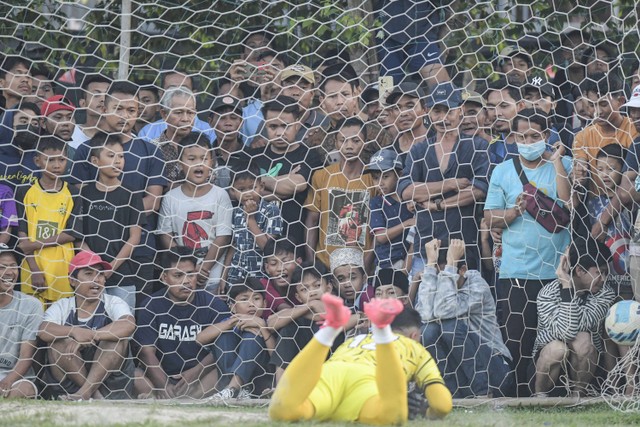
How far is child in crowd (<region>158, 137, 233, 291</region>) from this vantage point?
335 inches

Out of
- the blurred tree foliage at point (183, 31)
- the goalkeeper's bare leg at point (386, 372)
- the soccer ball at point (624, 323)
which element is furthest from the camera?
the blurred tree foliage at point (183, 31)

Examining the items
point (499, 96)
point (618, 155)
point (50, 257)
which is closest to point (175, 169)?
point (50, 257)

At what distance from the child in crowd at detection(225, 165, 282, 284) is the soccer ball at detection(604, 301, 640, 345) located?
2.39 m

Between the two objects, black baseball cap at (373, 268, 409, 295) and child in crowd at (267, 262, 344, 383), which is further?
black baseball cap at (373, 268, 409, 295)

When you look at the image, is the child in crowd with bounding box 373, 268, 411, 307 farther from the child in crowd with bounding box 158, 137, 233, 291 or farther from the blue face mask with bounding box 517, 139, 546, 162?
the blue face mask with bounding box 517, 139, 546, 162

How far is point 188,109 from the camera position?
8719 mm

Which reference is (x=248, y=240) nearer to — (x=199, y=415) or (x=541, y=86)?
(x=199, y=415)

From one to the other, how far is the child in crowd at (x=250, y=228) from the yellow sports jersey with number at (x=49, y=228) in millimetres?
1137

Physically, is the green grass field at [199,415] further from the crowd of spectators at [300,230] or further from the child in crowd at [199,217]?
the child in crowd at [199,217]

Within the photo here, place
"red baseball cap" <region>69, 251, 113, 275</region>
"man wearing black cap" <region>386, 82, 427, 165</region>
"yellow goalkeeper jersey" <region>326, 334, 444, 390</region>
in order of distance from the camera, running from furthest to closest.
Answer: "man wearing black cap" <region>386, 82, 427, 165</region>
"red baseball cap" <region>69, 251, 113, 275</region>
"yellow goalkeeper jersey" <region>326, 334, 444, 390</region>

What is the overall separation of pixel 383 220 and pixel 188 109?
164cm

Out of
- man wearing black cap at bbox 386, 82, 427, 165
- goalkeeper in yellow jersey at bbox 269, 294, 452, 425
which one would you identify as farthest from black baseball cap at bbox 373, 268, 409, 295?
goalkeeper in yellow jersey at bbox 269, 294, 452, 425

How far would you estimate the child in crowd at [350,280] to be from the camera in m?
8.46

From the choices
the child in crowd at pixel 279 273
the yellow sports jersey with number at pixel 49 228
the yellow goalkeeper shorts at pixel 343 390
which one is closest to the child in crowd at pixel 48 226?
the yellow sports jersey with number at pixel 49 228
